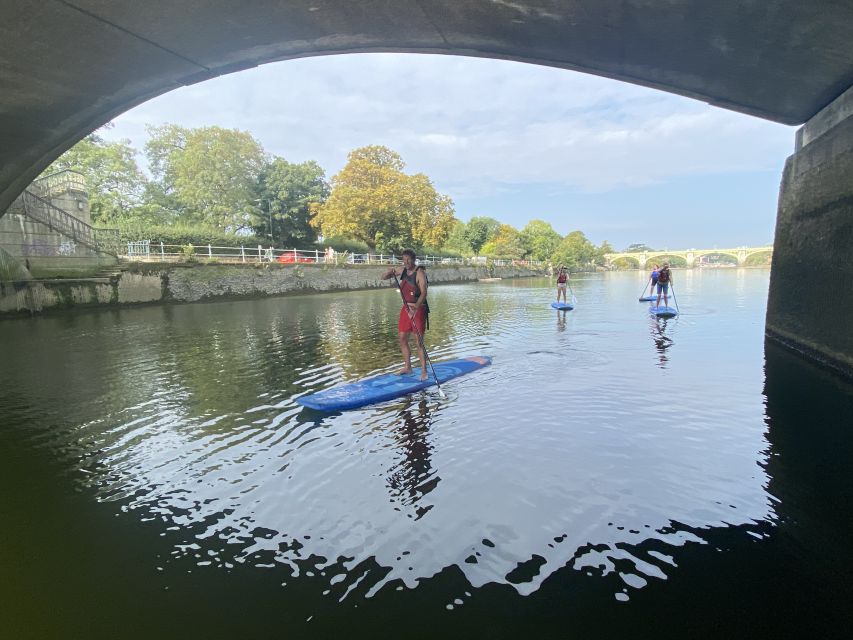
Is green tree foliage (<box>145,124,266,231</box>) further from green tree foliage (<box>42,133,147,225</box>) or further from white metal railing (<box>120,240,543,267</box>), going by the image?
white metal railing (<box>120,240,543,267</box>)

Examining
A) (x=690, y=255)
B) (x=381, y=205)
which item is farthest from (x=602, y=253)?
(x=381, y=205)

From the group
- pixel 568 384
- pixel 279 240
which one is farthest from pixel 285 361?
pixel 279 240

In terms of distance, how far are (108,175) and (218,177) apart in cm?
999

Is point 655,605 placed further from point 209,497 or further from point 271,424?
point 271,424

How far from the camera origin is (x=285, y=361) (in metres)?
10.4

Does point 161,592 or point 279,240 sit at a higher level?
point 279,240

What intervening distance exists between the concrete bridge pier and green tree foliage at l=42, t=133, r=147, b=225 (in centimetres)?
4603

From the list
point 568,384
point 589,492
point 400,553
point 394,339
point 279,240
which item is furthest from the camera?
point 279,240

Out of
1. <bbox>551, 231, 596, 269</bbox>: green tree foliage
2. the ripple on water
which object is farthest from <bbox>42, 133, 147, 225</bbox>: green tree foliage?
<bbox>551, 231, 596, 269</bbox>: green tree foliage

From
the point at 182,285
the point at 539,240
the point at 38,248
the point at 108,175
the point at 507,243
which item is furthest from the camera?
the point at 539,240

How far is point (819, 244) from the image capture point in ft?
31.3

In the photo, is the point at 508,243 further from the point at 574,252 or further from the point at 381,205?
the point at 381,205

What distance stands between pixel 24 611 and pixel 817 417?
8.62m

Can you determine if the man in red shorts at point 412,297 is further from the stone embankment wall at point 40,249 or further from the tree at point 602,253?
the tree at point 602,253
